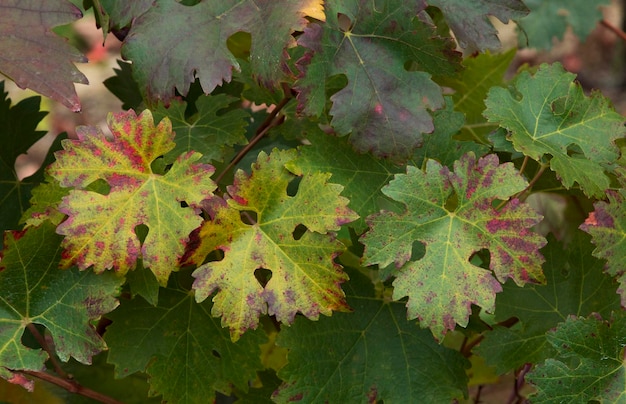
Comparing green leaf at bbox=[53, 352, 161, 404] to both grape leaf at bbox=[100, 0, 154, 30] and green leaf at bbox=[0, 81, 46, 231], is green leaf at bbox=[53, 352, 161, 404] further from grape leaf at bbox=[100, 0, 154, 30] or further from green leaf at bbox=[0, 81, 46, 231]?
grape leaf at bbox=[100, 0, 154, 30]

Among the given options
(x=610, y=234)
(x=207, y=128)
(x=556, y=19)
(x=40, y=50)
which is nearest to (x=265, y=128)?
(x=207, y=128)

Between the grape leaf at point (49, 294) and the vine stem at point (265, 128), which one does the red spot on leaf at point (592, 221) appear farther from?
the grape leaf at point (49, 294)

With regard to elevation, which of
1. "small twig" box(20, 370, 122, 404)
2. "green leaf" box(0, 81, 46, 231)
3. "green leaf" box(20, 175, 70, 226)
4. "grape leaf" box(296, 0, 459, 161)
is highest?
"grape leaf" box(296, 0, 459, 161)

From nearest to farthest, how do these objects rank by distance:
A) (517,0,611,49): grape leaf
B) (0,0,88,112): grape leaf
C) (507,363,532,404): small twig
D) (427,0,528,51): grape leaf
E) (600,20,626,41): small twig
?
(0,0,88,112): grape leaf < (427,0,528,51): grape leaf < (507,363,532,404): small twig < (600,20,626,41): small twig < (517,0,611,49): grape leaf

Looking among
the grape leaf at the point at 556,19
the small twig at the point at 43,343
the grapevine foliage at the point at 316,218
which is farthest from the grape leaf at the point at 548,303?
the grape leaf at the point at 556,19

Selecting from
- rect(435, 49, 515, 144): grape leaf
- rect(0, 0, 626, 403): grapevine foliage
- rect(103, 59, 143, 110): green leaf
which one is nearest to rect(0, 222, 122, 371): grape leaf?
rect(0, 0, 626, 403): grapevine foliage

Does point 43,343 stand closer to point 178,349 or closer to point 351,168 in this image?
point 178,349

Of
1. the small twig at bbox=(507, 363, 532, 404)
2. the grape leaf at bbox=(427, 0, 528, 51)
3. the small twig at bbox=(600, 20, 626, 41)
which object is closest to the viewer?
the grape leaf at bbox=(427, 0, 528, 51)
